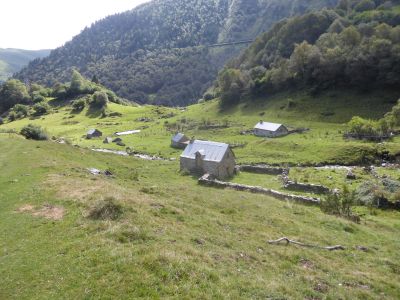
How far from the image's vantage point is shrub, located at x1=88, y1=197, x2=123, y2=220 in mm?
23491

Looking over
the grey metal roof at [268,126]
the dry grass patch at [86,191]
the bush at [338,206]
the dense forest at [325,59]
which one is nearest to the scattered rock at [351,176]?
the bush at [338,206]

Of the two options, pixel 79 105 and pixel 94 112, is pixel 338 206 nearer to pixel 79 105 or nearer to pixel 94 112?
pixel 94 112

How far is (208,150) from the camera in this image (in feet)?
198

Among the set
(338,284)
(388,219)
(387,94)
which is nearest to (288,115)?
(387,94)

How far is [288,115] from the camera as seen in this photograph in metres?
101

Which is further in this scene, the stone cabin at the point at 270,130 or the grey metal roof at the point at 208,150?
the stone cabin at the point at 270,130

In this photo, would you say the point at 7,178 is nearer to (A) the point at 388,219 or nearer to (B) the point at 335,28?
(A) the point at 388,219

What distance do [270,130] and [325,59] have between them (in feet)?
110

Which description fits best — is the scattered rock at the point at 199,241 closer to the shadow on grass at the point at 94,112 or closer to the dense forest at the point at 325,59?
the dense forest at the point at 325,59

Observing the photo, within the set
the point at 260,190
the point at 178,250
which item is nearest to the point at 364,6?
the point at 260,190

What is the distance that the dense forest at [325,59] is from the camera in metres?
99.4

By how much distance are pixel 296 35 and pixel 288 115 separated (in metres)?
59.6

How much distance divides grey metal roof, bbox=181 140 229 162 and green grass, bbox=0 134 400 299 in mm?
21236

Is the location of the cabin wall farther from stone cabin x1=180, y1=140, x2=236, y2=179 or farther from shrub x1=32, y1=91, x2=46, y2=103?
shrub x1=32, y1=91, x2=46, y2=103
